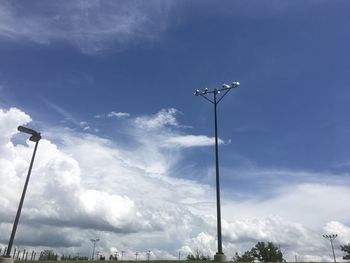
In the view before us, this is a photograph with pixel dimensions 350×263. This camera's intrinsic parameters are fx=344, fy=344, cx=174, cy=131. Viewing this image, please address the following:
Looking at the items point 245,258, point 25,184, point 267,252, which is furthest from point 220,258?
point 267,252

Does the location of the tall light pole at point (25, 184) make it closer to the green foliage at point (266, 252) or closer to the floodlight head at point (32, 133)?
the floodlight head at point (32, 133)

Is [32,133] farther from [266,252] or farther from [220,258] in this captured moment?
[266,252]

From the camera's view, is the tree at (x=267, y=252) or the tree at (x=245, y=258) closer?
the tree at (x=245, y=258)

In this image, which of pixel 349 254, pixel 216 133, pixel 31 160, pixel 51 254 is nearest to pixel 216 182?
pixel 216 133

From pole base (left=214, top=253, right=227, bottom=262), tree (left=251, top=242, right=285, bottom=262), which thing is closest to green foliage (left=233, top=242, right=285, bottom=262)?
tree (left=251, top=242, right=285, bottom=262)

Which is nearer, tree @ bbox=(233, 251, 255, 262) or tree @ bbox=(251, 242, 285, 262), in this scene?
tree @ bbox=(233, 251, 255, 262)

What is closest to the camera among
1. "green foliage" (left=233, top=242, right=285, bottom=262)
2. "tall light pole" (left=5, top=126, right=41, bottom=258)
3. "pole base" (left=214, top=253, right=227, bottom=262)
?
"tall light pole" (left=5, top=126, right=41, bottom=258)

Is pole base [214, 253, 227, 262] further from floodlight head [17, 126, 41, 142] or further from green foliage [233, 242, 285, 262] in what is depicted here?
green foliage [233, 242, 285, 262]

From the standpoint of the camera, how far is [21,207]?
20719mm

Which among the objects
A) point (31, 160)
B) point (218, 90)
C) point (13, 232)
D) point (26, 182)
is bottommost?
point (13, 232)

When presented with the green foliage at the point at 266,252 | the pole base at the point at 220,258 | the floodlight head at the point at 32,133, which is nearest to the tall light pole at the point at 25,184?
the floodlight head at the point at 32,133

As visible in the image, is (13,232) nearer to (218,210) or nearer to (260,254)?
(218,210)

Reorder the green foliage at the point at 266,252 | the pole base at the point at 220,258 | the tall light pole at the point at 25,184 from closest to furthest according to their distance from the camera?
1. the tall light pole at the point at 25,184
2. the pole base at the point at 220,258
3. the green foliage at the point at 266,252

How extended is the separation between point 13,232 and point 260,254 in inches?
3786
